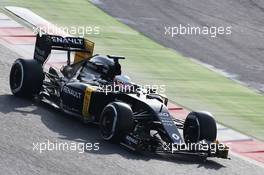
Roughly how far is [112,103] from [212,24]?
1403cm

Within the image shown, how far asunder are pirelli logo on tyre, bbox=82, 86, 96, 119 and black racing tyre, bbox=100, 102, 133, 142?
63 centimetres

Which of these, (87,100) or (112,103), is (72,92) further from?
(112,103)

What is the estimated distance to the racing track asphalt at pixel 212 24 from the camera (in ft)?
Result: 76.2

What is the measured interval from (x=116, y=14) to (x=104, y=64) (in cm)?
1122

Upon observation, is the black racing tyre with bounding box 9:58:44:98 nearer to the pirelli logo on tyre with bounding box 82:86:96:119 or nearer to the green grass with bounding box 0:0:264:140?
the pirelli logo on tyre with bounding box 82:86:96:119

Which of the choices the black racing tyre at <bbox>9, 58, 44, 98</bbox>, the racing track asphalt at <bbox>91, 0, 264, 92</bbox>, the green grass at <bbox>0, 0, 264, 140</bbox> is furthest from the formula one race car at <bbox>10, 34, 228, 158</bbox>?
the racing track asphalt at <bbox>91, 0, 264, 92</bbox>

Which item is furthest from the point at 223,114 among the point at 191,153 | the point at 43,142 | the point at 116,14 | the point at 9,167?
the point at 116,14

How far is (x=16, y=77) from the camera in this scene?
50.7 feet

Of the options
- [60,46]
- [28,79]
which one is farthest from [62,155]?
[60,46]

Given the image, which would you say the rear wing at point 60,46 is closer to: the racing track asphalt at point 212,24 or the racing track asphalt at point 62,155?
the racing track asphalt at point 62,155

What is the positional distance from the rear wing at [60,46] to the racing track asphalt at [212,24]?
6.63m

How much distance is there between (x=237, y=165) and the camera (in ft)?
45.2

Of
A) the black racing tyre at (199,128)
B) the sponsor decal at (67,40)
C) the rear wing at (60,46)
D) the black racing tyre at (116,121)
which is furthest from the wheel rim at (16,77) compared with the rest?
the black racing tyre at (199,128)

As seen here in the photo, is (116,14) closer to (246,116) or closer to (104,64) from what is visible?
(246,116)
